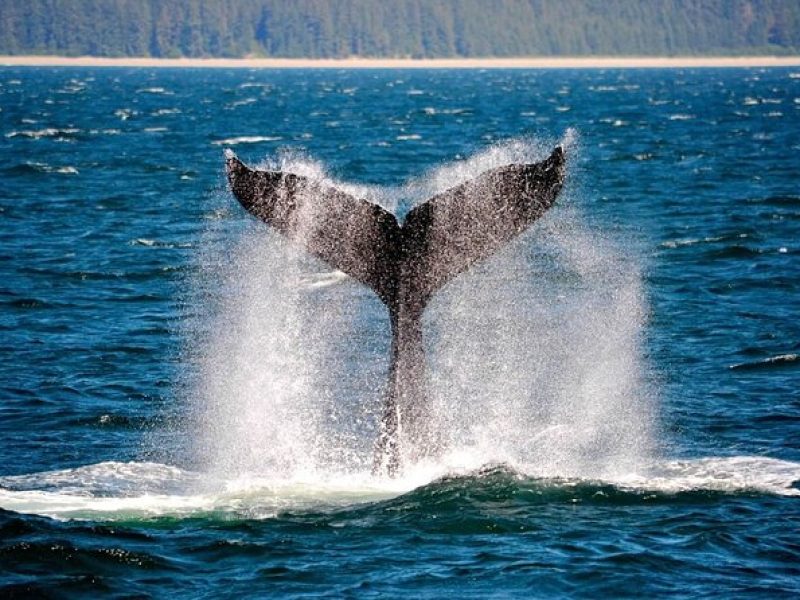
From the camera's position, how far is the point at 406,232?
32.1 feet

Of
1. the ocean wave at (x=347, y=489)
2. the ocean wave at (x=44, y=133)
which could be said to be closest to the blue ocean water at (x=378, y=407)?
the ocean wave at (x=347, y=489)

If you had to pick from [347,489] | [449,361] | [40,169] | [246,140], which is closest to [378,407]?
[449,361]

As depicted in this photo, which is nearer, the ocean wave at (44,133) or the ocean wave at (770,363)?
the ocean wave at (770,363)

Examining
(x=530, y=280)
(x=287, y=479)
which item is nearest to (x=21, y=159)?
(x=530, y=280)

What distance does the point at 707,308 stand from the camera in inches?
746

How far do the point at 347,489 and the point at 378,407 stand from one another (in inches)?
131

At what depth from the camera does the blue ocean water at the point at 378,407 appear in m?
9.02

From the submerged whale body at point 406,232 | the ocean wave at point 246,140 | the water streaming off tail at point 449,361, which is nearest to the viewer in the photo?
the submerged whale body at point 406,232

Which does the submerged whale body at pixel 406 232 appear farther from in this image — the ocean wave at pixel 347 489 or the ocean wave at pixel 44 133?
the ocean wave at pixel 44 133

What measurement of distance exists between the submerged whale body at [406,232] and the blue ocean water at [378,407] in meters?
0.39

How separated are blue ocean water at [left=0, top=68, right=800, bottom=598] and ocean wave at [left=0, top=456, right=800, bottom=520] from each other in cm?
3

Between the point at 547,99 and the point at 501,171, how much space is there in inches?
3494

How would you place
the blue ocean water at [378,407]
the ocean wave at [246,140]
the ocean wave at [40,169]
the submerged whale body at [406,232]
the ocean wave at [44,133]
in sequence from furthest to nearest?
the ocean wave at [246,140] < the ocean wave at [44,133] < the ocean wave at [40,169] < the submerged whale body at [406,232] < the blue ocean water at [378,407]

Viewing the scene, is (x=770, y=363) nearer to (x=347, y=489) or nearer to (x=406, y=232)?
(x=347, y=489)
